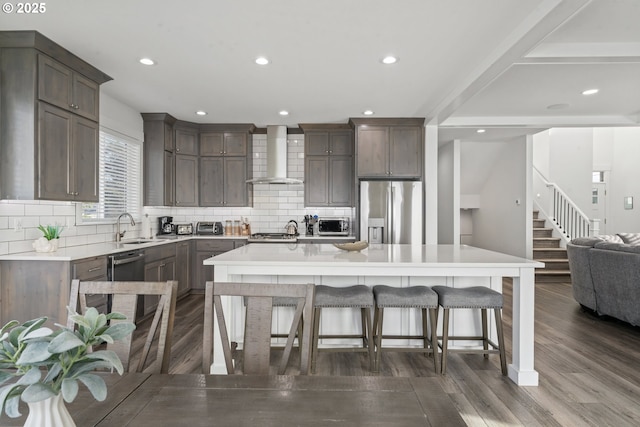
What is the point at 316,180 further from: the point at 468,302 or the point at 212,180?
the point at 468,302

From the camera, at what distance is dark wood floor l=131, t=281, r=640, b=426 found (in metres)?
2.10

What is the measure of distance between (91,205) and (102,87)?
1.35m

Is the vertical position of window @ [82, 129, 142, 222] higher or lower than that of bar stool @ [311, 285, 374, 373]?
higher

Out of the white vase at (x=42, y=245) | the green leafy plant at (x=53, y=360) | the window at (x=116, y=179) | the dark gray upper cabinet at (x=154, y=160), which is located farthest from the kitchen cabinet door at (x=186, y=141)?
the green leafy plant at (x=53, y=360)

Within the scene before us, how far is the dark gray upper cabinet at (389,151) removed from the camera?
512 cm

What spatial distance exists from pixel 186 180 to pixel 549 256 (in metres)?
6.77

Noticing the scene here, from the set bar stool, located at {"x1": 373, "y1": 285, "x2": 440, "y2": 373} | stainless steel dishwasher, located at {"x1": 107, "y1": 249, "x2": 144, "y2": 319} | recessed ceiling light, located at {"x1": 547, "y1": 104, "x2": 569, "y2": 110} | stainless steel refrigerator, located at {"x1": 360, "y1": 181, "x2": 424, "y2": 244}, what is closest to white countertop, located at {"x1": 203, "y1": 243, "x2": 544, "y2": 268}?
bar stool, located at {"x1": 373, "y1": 285, "x2": 440, "y2": 373}

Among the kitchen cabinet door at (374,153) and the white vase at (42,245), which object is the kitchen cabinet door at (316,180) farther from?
the white vase at (42,245)

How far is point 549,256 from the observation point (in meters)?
6.71

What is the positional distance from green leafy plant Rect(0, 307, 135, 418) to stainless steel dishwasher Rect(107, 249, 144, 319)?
2.85 metres

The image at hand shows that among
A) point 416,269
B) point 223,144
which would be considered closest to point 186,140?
point 223,144

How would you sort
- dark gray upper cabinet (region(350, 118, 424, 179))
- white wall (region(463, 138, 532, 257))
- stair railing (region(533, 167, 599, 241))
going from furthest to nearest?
1. stair railing (region(533, 167, 599, 241))
2. white wall (region(463, 138, 532, 257))
3. dark gray upper cabinet (region(350, 118, 424, 179))

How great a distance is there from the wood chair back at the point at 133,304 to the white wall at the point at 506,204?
658 cm

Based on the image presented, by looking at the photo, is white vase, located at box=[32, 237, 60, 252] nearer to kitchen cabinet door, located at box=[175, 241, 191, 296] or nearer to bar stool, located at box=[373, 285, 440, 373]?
kitchen cabinet door, located at box=[175, 241, 191, 296]
